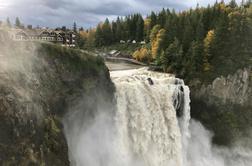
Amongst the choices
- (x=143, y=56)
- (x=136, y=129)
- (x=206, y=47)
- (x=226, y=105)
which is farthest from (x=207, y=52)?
(x=136, y=129)

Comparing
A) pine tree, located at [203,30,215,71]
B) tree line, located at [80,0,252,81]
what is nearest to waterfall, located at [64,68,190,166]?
tree line, located at [80,0,252,81]

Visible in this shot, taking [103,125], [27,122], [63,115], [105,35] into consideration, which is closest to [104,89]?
[103,125]

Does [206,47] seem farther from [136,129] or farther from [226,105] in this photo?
[136,129]

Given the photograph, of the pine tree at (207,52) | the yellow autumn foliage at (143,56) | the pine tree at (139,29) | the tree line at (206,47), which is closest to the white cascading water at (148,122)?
the tree line at (206,47)

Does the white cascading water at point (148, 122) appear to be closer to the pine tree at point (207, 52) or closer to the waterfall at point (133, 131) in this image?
the waterfall at point (133, 131)

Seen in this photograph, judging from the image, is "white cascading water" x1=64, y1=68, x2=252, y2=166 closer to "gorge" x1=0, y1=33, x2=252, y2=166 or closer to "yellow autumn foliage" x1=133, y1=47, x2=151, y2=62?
"gorge" x1=0, y1=33, x2=252, y2=166

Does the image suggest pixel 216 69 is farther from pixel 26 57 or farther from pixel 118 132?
pixel 26 57

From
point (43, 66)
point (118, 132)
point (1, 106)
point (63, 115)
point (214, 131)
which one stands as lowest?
point (214, 131)
